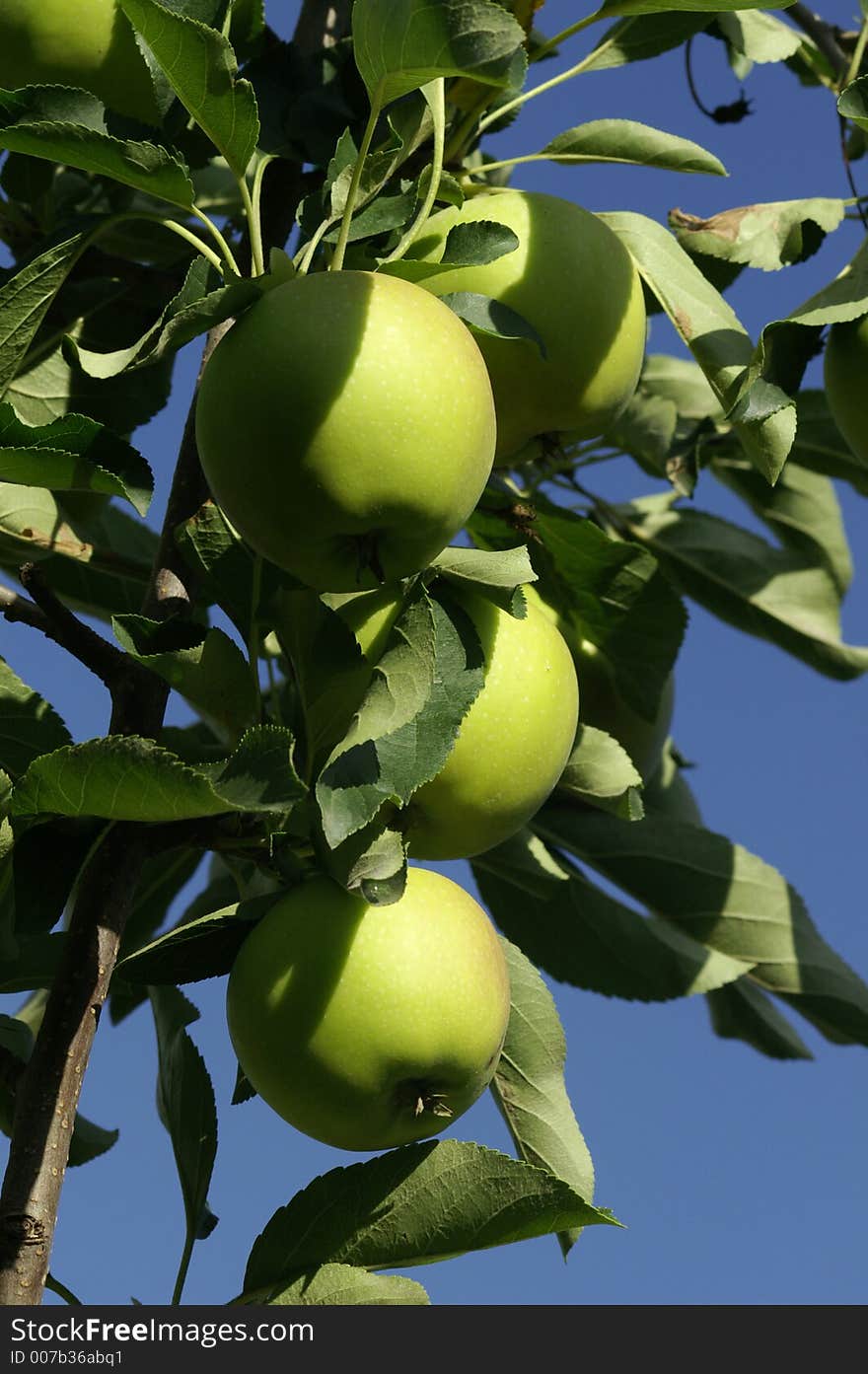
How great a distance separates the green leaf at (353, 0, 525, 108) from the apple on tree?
1.54 ft

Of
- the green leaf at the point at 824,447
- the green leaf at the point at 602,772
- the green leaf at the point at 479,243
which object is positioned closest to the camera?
the green leaf at the point at 479,243

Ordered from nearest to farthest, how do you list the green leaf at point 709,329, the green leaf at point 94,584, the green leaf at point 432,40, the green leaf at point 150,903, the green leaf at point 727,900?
the green leaf at point 432,40, the green leaf at point 709,329, the green leaf at point 150,903, the green leaf at point 94,584, the green leaf at point 727,900

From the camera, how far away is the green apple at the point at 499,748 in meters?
1.49

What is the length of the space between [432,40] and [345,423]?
0.32m

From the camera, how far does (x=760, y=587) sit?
267 centimetres

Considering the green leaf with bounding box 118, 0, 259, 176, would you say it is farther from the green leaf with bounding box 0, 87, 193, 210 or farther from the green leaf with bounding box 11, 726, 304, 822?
the green leaf with bounding box 11, 726, 304, 822

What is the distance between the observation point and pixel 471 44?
47.2 inches

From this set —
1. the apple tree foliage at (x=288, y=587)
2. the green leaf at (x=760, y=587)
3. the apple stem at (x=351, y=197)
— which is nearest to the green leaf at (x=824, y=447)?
the green leaf at (x=760, y=587)

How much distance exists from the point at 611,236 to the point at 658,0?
0.24 meters

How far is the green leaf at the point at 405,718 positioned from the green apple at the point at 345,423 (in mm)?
114

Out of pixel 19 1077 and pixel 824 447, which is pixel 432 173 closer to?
pixel 19 1077

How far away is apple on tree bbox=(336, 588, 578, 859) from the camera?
4.87ft

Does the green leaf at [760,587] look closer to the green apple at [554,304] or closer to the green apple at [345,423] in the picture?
the green apple at [554,304]

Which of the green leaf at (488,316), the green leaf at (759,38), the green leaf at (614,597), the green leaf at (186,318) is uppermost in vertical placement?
the green leaf at (759,38)
